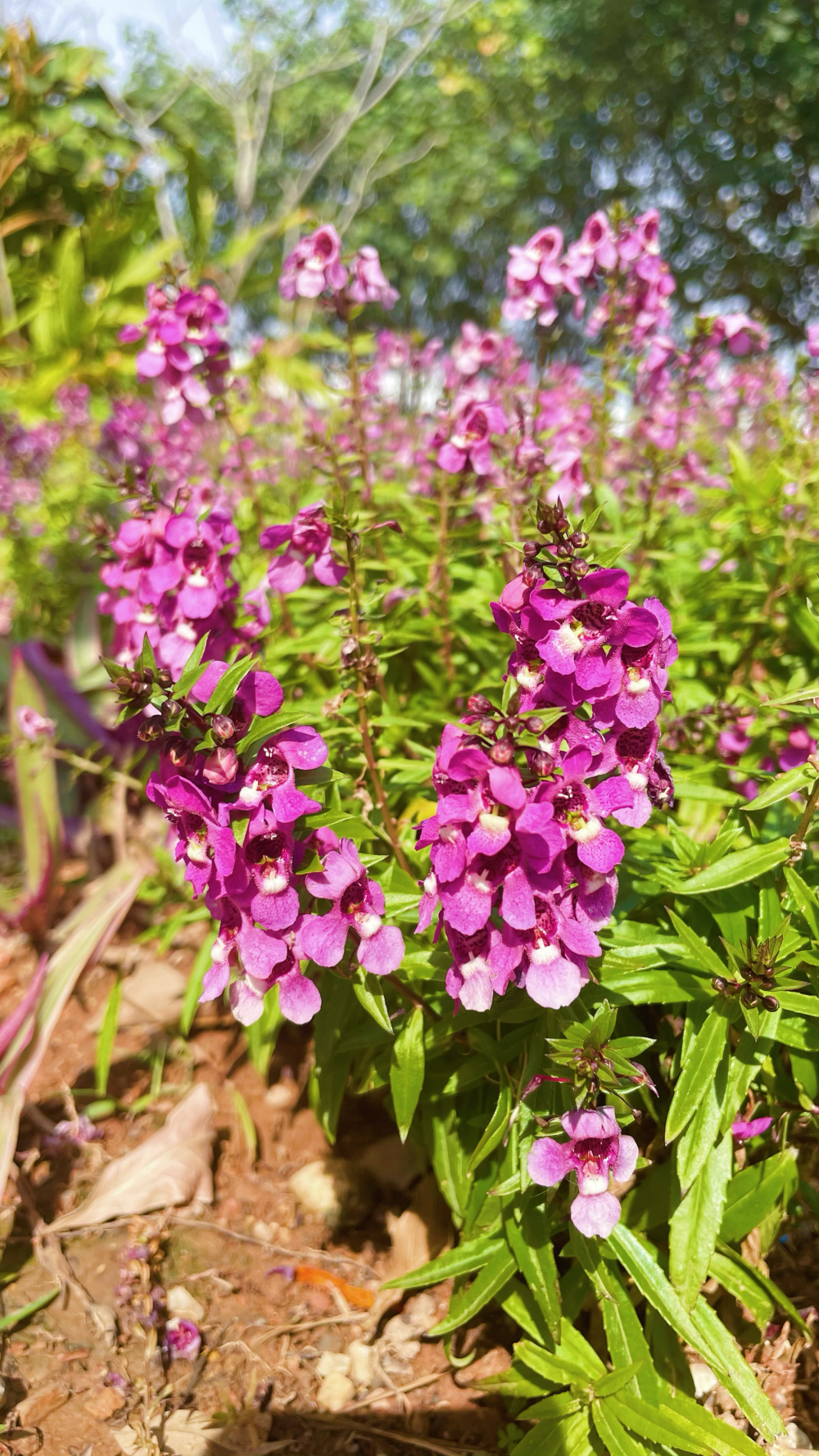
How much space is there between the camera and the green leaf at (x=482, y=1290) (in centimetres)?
175

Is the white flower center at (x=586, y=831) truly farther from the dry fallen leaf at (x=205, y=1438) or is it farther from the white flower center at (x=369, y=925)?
the dry fallen leaf at (x=205, y=1438)

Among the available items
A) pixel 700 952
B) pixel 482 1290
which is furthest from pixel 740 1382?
pixel 700 952

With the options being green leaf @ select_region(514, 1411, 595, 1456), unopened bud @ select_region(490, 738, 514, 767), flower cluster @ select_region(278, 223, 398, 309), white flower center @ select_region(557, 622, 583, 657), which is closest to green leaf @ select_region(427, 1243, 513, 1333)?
green leaf @ select_region(514, 1411, 595, 1456)

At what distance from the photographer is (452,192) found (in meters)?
23.0

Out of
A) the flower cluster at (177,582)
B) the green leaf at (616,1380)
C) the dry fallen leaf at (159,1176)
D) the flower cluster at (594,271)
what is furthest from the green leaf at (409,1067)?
the flower cluster at (594,271)

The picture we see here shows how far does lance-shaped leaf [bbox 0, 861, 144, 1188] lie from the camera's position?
255cm

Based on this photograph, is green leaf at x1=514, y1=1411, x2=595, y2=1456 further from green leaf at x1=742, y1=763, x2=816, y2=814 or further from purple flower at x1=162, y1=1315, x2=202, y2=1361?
green leaf at x1=742, y1=763, x2=816, y2=814

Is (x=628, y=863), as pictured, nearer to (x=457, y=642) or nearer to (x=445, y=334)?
(x=457, y=642)

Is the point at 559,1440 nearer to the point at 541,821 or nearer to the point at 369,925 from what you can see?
the point at 369,925

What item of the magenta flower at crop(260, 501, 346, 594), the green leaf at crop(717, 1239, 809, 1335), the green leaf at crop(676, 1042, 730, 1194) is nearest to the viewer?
the green leaf at crop(676, 1042, 730, 1194)

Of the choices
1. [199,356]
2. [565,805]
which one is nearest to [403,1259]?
[565,805]

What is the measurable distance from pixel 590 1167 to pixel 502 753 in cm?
74

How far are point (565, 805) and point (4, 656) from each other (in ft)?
11.9

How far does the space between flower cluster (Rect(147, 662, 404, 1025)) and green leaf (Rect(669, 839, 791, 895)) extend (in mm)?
591
